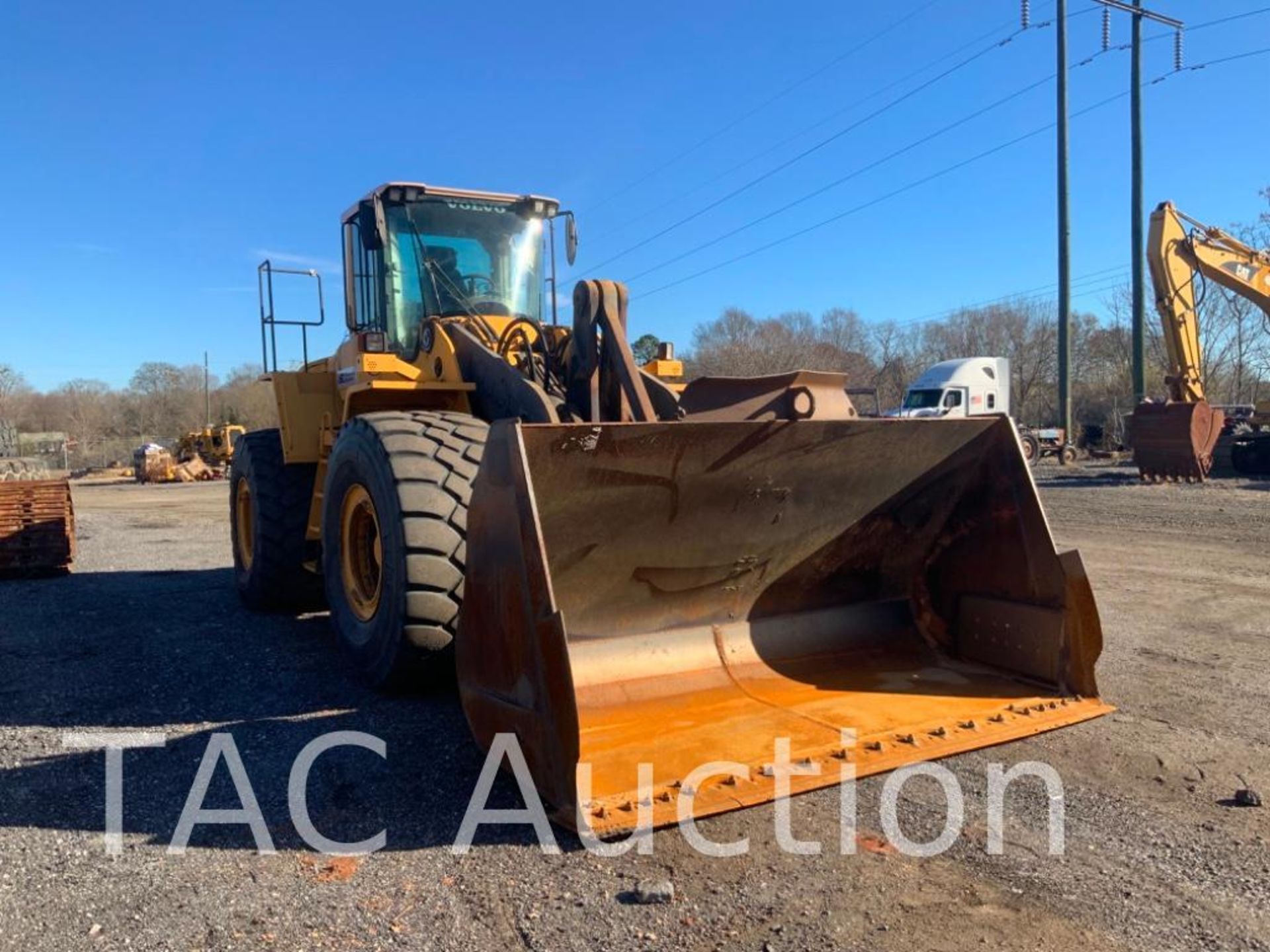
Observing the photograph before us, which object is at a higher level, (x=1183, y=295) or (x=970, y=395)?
(x=1183, y=295)

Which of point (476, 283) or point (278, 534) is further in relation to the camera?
point (278, 534)

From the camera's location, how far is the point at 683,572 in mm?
4457

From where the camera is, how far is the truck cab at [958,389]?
2705 cm

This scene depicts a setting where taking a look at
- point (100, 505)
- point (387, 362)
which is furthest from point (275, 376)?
point (100, 505)

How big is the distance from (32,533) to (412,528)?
735 centimetres

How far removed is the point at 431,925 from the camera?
2689mm

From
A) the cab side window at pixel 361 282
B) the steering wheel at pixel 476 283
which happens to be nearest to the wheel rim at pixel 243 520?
the cab side window at pixel 361 282

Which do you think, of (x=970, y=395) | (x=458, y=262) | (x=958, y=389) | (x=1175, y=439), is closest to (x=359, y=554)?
(x=458, y=262)

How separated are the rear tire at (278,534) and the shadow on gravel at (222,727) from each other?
0.18 meters

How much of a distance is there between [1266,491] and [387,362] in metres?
16.4

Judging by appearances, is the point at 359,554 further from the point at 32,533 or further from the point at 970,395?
the point at 970,395

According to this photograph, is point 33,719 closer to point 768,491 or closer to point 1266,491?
point 768,491

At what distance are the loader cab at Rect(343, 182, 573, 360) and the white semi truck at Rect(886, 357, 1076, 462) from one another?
2149 centimetres

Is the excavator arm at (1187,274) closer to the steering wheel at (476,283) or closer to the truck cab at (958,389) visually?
the truck cab at (958,389)
